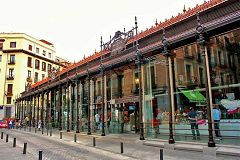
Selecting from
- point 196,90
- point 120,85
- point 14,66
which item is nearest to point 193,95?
point 196,90

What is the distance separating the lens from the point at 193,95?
14.7 metres

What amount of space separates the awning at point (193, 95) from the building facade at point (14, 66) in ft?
147

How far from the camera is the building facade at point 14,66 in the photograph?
54.1 metres

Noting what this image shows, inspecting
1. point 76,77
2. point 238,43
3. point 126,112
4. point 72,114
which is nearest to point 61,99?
point 72,114

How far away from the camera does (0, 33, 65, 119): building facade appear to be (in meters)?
54.1

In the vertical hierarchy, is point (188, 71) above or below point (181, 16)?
below

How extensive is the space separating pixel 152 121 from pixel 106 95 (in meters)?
6.97

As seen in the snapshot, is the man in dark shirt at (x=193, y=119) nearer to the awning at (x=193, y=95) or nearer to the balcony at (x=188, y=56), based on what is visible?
the awning at (x=193, y=95)

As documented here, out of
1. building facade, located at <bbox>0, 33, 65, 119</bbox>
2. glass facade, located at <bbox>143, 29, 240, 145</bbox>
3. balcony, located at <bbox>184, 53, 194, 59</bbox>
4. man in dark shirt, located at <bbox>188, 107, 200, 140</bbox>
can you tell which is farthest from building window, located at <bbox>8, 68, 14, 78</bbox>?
man in dark shirt, located at <bbox>188, 107, 200, 140</bbox>

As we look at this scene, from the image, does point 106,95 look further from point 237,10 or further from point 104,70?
point 237,10

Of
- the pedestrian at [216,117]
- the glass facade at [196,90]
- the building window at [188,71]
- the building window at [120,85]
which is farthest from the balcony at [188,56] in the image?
the building window at [120,85]

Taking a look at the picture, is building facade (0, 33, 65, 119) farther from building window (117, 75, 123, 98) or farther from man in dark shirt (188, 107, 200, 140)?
man in dark shirt (188, 107, 200, 140)

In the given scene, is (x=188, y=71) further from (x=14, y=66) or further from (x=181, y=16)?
(x=14, y=66)

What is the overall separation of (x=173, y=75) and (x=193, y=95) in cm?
188
